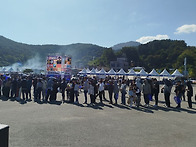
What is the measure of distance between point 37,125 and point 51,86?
562 centimetres

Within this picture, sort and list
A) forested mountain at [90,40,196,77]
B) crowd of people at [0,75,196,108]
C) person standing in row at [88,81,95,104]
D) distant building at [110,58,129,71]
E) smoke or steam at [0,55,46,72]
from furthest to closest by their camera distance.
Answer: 1. forested mountain at [90,40,196,77]
2. distant building at [110,58,129,71]
3. smoke or steam at [0,55,46,72]
4. person standing in row at [88,81,95,104]
5. crowd of people at [0,75,196,108]

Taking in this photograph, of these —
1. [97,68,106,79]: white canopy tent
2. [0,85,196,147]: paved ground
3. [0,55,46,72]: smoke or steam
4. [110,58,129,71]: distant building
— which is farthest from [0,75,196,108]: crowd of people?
[110,58,129,71]: distant building

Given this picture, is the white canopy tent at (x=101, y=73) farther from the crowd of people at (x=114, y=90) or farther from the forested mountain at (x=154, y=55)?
the forested mountain at (x=154, y=55)

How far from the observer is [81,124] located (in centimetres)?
627

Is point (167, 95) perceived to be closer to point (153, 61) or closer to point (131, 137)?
point (131, 137)

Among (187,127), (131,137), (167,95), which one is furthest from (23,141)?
(167,95)

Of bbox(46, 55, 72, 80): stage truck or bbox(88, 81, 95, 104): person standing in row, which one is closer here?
bbox(88, 81, 95, 104): person standing in row

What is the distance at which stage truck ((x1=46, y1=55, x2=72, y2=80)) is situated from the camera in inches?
1061

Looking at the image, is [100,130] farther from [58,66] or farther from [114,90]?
[58,66]

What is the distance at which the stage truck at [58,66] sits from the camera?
27.0 m

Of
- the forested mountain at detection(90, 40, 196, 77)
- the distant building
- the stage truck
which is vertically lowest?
the stage truck

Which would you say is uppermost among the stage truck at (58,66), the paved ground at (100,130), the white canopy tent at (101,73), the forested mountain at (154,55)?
the forested mountain at (154,55)

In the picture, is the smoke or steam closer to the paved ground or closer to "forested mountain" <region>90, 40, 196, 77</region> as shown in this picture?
the paved ground

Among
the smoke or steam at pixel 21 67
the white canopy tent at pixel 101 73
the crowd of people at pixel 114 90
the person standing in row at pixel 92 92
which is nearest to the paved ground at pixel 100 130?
the crowd of people at pixel 114 90
